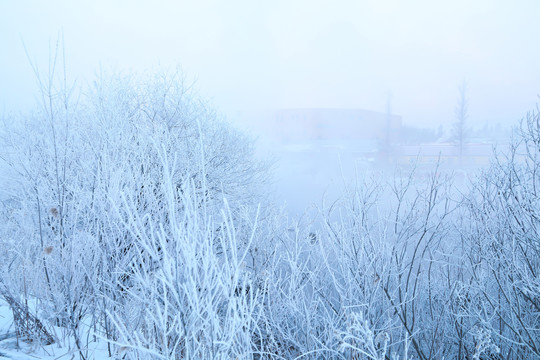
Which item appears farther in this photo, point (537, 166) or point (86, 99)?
point (86, 99)

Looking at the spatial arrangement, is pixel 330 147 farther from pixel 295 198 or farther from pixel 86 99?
pixel 86 99

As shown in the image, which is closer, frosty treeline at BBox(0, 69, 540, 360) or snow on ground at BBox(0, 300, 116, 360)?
frosty treeline at BBox(0, 69, 540, 360)

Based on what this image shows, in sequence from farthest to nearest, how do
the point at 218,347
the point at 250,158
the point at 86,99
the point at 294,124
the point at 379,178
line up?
the point at 294,124 → the point at 250,158 → the point at 86,99 → the point at 379,178 → the point at 218,347

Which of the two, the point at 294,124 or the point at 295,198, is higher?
the point at 294,124

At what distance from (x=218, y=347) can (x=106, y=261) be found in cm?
245

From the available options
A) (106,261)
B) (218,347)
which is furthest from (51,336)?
(218,347)

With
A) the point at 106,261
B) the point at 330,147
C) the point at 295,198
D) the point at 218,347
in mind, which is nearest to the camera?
the point at 218,347

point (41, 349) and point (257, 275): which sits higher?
point (257, 275)

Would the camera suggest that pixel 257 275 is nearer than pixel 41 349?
No

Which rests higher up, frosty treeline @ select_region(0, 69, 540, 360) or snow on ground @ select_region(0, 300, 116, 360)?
frosty treeline @ select_region(0, 69, 540, 360)

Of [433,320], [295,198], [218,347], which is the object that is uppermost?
[218,347]

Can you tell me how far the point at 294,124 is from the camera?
4862 cm

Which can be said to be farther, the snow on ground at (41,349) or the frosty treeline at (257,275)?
the snow on ground at (41,349)

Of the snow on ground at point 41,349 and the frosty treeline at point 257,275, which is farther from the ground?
the frosty treeline at point 257,275
